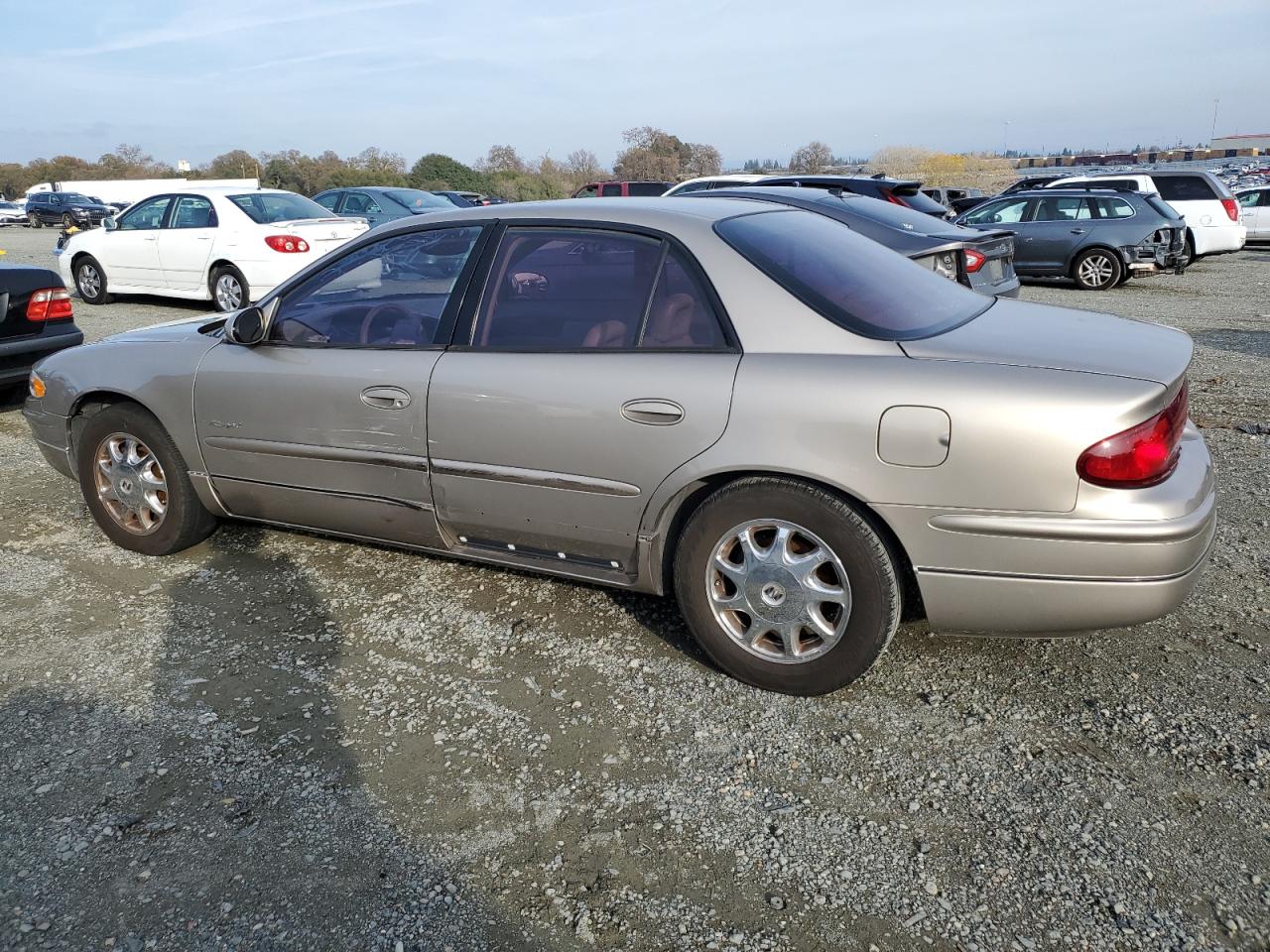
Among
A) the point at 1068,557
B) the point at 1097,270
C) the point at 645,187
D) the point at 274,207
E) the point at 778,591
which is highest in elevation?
the point at 274,207

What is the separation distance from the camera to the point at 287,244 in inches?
442

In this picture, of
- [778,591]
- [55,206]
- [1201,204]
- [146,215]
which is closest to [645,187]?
[146,215]

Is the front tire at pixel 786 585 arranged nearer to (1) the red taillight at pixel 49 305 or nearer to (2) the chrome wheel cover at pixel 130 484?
(2) the chrome wheel cover at pixel 130 484

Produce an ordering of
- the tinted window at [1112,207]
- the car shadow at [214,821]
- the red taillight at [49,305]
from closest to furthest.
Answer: the car shadow at [214,821], the red taillight at [49,305], the tinted window at [1112,207]

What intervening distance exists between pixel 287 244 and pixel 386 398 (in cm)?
843

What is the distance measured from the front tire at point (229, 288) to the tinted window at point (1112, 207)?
11971mm

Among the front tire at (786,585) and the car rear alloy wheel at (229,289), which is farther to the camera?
the car rear alloy wheel at (229,289)

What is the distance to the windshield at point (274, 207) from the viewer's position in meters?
11.5

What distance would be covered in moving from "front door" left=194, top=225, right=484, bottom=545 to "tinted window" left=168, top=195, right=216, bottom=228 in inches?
335

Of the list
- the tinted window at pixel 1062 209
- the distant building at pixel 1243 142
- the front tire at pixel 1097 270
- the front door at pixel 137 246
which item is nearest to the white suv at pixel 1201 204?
the tinted window at pixel 1062 209

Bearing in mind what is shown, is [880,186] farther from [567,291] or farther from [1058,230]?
[567,291]

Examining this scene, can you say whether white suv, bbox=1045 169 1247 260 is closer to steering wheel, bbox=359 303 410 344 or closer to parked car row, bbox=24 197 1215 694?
parked car row, bbox=24 197 1215 694

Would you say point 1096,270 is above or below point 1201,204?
below

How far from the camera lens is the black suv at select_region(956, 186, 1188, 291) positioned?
46.8 ft
